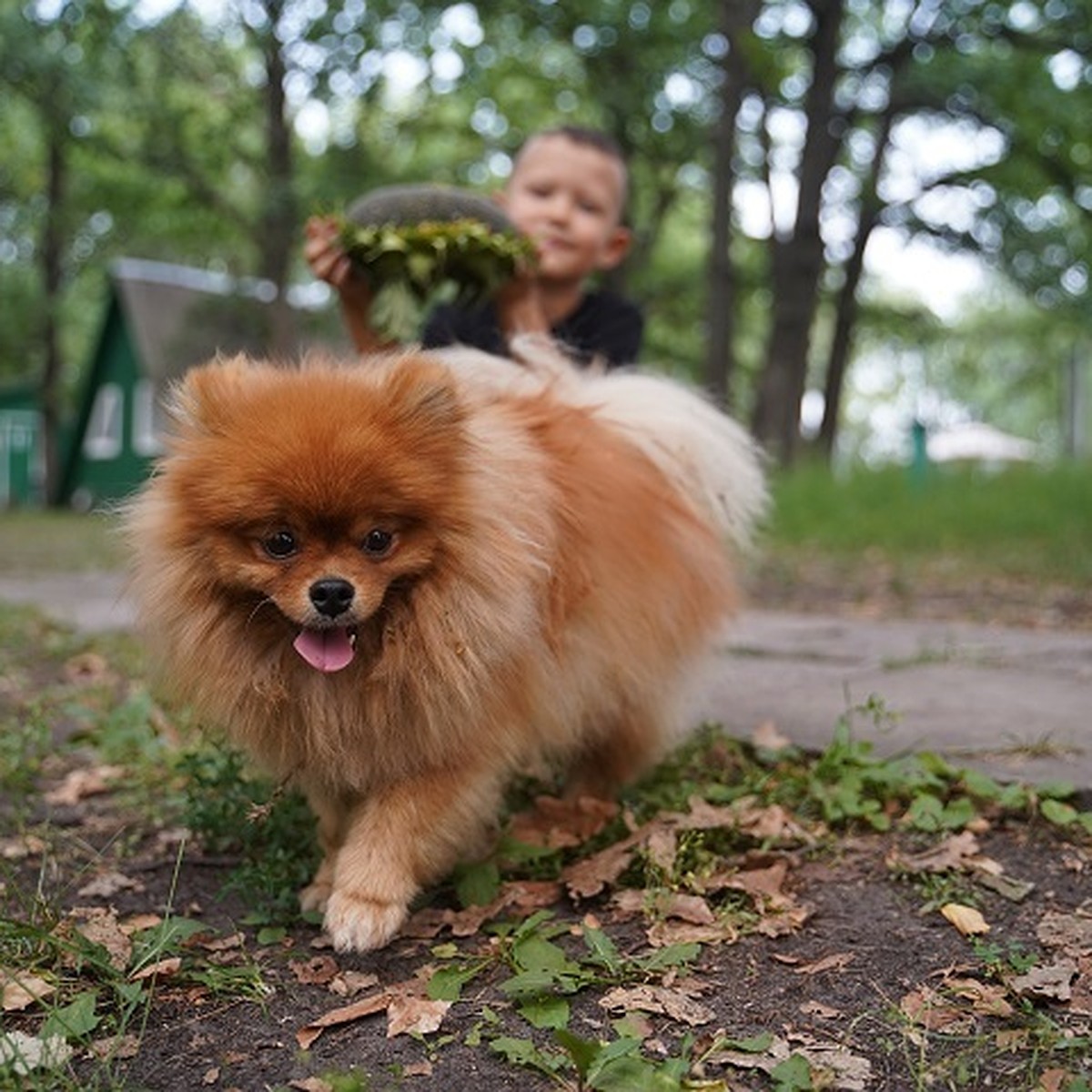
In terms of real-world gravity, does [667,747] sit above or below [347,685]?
below

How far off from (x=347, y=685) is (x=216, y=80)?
18.4 metres

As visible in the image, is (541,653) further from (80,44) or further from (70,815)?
(80,44)

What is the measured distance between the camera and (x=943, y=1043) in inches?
82.7

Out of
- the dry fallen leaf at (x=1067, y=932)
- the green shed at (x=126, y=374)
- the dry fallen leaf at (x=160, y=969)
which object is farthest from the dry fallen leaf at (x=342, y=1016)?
the green shed at (x=126, y=374)

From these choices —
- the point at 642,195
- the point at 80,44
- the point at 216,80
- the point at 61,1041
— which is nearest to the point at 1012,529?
the point at 61,1041

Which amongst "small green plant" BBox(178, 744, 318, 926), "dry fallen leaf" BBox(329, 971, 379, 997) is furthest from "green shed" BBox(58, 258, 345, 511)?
"dry fallen leaf" BBox(329, 971, 379, 997)

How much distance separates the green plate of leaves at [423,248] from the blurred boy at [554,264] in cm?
9

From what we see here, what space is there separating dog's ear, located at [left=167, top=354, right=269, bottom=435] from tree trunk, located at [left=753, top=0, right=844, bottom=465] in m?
11.9

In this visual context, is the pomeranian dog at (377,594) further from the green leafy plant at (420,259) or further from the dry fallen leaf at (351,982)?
the green leafy plant at (420,259)

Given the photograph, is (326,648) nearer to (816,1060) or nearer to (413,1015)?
(413,1015)

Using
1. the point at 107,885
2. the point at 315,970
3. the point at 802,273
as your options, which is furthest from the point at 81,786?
the point at 802,273

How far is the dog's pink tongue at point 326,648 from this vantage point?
254 cm

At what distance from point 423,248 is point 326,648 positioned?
1615mm

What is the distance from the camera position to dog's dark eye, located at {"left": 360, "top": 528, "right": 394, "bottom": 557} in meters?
2.51
